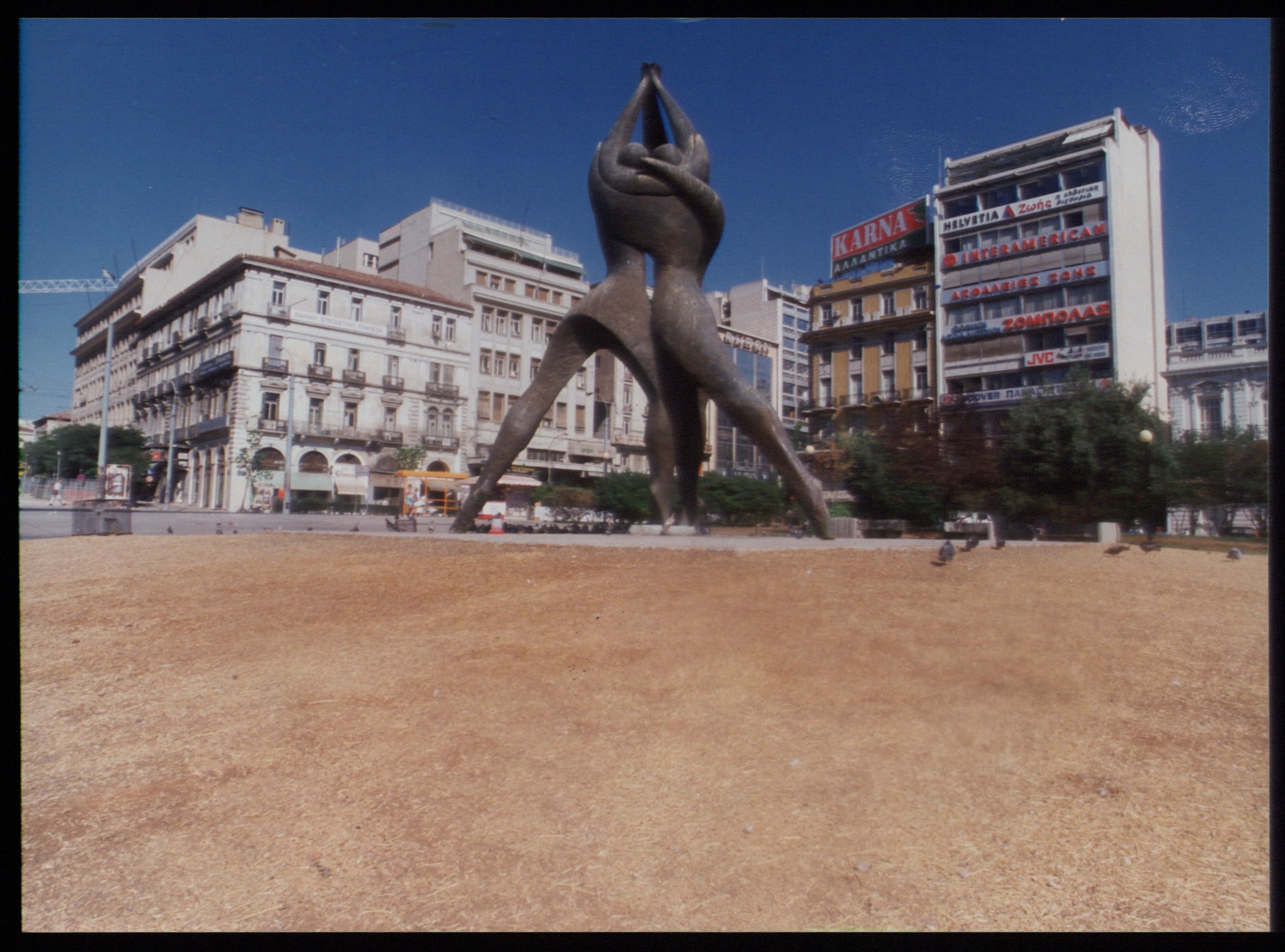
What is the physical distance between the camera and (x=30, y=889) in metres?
2.85

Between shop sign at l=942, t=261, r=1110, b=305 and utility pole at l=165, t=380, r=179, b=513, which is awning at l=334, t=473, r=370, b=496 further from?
shop sign at l=942, t=261, r=1110, b=305

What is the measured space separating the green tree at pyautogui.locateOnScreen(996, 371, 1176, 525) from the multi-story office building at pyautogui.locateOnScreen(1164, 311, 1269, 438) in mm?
638

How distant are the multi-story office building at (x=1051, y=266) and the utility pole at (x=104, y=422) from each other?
774cm

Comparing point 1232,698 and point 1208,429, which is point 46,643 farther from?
point 1208,429

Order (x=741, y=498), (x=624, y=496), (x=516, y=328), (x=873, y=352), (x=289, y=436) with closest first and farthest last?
(x=289, y=436) < (x=516, y=328) < (x=624, y=496) < (x=741, y=498) < (x=873, y=352)

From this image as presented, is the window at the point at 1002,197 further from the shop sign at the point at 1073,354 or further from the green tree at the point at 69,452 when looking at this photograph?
the green tree at the point at 69,452

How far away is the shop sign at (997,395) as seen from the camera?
11.5 m

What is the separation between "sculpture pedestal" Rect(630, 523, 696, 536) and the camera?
8.67 metres

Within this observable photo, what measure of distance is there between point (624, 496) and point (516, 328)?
9.74 feet

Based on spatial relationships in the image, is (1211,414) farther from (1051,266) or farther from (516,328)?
(516,328)

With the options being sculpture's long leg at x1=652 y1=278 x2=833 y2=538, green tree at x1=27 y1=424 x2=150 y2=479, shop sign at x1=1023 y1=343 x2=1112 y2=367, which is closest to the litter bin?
green tree at x1=27 y1=424 x2=150 y2=479

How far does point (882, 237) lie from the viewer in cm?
671

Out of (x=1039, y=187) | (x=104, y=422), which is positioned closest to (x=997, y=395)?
(x=1039, y=187)
